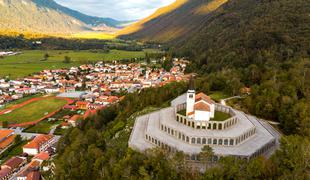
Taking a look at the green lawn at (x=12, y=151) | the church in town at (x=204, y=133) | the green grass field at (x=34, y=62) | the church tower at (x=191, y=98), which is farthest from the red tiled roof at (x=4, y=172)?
the green grass field at (x=34, y=62)

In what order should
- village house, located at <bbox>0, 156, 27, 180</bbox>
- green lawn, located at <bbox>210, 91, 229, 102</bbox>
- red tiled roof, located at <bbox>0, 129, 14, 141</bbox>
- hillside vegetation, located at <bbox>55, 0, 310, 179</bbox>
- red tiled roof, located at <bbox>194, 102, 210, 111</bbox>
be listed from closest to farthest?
hillside vegetation, located at <bbox>55, 0, 310, 179</bbox>, red tiled roof, located at <bbox>194, 102, 210, 111</bbox>, village house, located at <bbox>0, 156, 27, 180</bbox>, green lawn, located at <bbox>210, 91, 229, 102</bbox>, red tiled roof, located at <bbox>0, 129, 14, 141</bbox>

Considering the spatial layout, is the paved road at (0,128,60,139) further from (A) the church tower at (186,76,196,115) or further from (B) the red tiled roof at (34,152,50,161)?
(A) the church tower at (186,76,196,115)

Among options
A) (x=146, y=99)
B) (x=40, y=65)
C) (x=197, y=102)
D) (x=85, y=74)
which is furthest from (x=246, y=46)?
(x=40, y=65)

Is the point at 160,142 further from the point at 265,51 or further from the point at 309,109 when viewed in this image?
the point at 265,51

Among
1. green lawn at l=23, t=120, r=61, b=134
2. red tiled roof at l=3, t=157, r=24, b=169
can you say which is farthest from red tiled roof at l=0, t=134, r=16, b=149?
red tiled roof at l=3, t=157, r=24, b=169

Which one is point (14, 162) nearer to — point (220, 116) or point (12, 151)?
point (12, 151)

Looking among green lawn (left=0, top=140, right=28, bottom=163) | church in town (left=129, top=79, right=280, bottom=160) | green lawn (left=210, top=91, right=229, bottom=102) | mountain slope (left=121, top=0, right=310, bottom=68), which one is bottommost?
green lawn (left=0, top=140, right=28, bottom=163)

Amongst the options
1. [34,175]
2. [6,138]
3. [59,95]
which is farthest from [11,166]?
[59,95]
